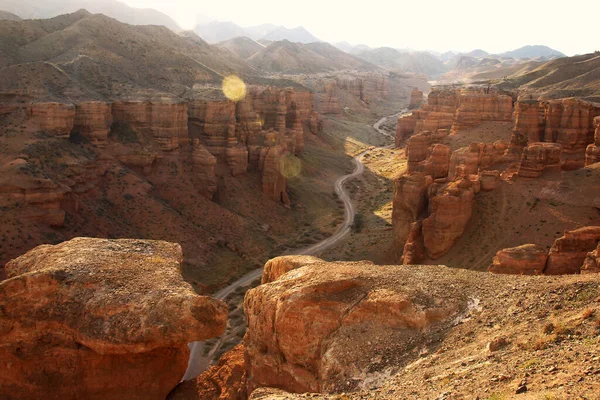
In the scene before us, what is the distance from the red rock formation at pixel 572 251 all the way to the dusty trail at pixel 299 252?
60.9 feet

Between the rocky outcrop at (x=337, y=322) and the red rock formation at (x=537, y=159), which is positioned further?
the red rock formation at (x=537, y=159)

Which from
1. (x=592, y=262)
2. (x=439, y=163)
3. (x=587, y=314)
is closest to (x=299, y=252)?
(x=439, y=163)

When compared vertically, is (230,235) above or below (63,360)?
below

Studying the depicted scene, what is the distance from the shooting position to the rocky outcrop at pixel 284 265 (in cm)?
2089

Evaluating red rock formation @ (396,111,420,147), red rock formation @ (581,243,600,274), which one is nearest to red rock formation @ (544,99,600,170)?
red rock formation @ (581,243,600,274)

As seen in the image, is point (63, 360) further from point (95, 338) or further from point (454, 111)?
point (454, 111)

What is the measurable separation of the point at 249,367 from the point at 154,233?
89.2 ft

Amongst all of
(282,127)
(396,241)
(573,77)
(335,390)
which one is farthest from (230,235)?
(573,77)

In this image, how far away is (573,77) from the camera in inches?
4257

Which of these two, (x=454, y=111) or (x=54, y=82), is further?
(x=454, y=111)

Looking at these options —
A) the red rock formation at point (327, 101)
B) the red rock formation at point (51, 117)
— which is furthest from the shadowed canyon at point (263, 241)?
the red rock formation at point (327, 101)

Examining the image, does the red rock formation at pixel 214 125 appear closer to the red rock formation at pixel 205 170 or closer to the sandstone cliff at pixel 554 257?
the red rock formation at pixel 205 170

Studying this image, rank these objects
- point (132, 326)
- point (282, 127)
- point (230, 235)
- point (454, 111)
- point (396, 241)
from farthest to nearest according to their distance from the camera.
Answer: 1. point (454, 111)
2. point (282, 127)
3. point (230, 235)
4. point (396, 241)
5. point (132, 326)

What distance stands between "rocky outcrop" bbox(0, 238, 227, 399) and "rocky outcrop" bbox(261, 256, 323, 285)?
343 centimetres
